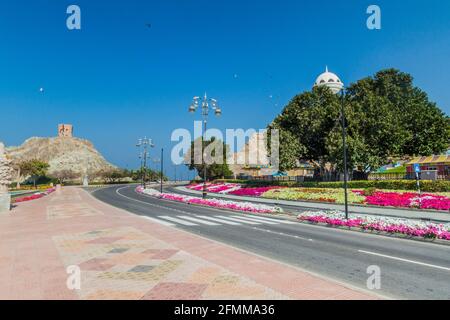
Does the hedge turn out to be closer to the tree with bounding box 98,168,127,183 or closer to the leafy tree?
the tree with bounding box 98,168,127,183

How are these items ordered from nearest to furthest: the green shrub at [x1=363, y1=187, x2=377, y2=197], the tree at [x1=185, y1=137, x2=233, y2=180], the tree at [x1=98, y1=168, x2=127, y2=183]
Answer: the green shrub at [x1=363, y1=187, x2=377, y2=197] < the tree at [x1=185, y1=137, x2=233, y2=180] < the tree at [x1=98, y1=168, x2=127, y2=183]

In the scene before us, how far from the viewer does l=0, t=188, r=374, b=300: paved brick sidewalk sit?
23.6 feet

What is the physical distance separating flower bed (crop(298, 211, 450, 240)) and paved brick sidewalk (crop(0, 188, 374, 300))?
7.89 metres

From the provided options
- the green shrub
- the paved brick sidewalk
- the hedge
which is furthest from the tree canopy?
the paved brick sidewalk

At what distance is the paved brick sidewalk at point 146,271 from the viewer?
7.19 meters

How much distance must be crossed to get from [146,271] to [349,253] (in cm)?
709

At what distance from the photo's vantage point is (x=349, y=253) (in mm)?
11422

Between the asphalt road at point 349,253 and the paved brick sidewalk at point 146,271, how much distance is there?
108cm

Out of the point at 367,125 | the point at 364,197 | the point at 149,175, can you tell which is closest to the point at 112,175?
the point at 149,175

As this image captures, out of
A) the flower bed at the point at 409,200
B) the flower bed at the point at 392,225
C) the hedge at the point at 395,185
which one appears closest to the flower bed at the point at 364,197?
the flower bed at the point at 409,200

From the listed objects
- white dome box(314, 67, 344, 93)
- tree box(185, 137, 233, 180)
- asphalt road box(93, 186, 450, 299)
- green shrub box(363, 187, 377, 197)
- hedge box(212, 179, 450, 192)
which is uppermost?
white dome box(314, 67, 344, 93)

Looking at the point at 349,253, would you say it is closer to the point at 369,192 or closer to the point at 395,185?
the point at 369,192
